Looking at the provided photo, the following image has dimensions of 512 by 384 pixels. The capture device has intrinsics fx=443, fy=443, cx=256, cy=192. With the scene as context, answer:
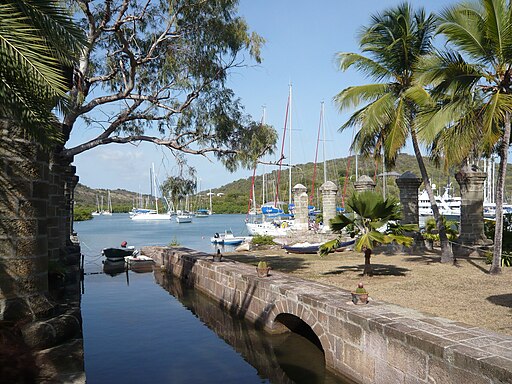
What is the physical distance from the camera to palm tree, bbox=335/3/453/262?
47.8ft

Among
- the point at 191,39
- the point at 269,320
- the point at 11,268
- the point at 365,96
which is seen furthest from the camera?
the point at 365,96

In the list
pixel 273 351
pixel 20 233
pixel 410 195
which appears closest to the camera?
pixel 20 233

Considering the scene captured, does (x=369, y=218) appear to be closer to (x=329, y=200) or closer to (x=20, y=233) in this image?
(x=20, y=233)

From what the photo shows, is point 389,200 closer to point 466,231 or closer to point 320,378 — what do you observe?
point 320,378

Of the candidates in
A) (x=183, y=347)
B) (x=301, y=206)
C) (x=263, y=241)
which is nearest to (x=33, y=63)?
(x=183, y=347)

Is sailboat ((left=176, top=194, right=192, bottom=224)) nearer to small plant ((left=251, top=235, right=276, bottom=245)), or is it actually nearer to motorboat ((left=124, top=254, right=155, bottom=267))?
small plant ((left=251, top=235, right=276, bottom=245))

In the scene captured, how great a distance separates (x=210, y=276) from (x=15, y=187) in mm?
9901

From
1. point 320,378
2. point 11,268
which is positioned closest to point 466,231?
point 320,378

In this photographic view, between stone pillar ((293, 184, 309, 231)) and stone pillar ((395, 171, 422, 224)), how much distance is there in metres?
9.14

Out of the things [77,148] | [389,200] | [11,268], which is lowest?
[11,268]

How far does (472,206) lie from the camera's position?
17906 millimetres

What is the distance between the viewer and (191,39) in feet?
46.7

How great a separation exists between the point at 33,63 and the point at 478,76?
11.1m

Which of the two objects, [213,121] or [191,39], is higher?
[191,39]
